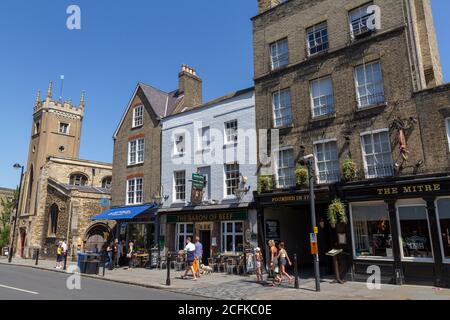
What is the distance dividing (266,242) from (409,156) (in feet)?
26.1

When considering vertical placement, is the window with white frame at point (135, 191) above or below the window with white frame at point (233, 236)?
above

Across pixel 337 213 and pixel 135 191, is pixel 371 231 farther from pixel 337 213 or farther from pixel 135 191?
pixel 135 191

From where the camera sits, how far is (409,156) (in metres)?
13.6

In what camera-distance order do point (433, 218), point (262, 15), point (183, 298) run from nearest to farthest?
1. point (183, 298)
2. point (433, 218)
3. point (262, 15)

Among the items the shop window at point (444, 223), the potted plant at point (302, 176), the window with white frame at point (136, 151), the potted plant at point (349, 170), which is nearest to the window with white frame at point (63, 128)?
the window with white frame at point (136, 151)

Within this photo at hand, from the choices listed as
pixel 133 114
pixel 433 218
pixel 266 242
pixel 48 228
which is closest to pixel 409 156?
pixel 433 218

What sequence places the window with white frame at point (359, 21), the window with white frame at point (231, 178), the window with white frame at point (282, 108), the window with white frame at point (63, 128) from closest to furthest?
the window with white frame at point (359, 21), the window with white frame at point (282, 108), the window with white frame at point (231, 178), the window with white frame at point (63, 128)

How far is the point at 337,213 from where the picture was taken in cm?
1478

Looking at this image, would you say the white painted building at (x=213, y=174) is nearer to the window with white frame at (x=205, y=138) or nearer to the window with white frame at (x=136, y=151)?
the window with white frame at (x=205, y=138)

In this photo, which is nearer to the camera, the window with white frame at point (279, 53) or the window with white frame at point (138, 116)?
the window with white frame at point (279, 53)

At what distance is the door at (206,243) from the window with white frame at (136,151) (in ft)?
25.7

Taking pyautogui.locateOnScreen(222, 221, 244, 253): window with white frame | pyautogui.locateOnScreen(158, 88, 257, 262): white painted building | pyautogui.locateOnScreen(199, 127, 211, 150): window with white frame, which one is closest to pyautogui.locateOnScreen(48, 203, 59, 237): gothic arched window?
pyautogui.locateOnScreen(158, 88, 257, 262): white painted building

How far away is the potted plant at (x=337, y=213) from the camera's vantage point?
14.7m
